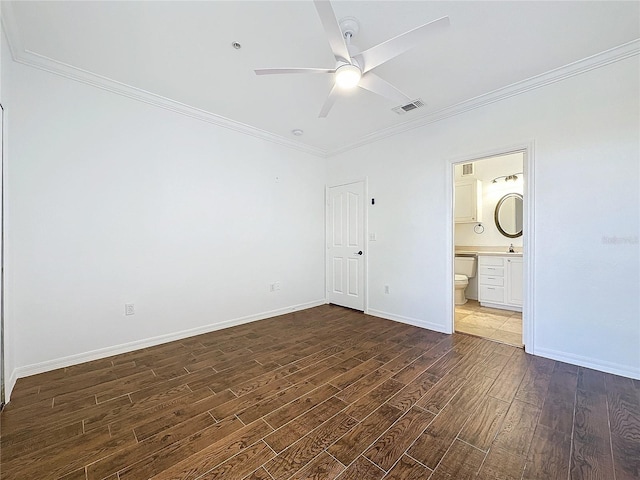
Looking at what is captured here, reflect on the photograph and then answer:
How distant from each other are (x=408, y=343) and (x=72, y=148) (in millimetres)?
3822

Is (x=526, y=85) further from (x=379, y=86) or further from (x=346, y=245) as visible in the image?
(x=346, y=245)

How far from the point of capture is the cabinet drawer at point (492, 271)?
4309 mm

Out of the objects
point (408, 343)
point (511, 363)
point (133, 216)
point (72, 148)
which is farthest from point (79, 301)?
point (511, 363)

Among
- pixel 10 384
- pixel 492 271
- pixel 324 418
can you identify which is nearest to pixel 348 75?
pixel 324 418

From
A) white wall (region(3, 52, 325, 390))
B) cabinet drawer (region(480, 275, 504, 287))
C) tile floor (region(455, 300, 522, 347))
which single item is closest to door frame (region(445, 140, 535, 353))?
tile floor (region(455, 300, 522, 347))

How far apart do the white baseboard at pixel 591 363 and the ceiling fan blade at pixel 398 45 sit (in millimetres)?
2914

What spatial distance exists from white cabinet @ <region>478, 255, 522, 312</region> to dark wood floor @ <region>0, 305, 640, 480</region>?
1747 mm

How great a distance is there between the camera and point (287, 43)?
2.12 metres

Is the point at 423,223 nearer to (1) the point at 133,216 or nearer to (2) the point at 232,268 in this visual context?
(2) the point at 232,268

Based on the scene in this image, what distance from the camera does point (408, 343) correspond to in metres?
2.94

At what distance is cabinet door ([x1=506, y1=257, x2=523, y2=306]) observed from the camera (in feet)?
13.4

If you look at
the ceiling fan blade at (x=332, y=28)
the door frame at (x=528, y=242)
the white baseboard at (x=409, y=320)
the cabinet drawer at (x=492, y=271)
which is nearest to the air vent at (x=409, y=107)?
the door frame at (x=528, y=242)

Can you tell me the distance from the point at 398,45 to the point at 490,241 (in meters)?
4.25

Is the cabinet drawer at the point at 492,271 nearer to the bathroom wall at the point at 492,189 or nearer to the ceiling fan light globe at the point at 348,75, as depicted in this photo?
the bathroom wall at the point at 492,189
